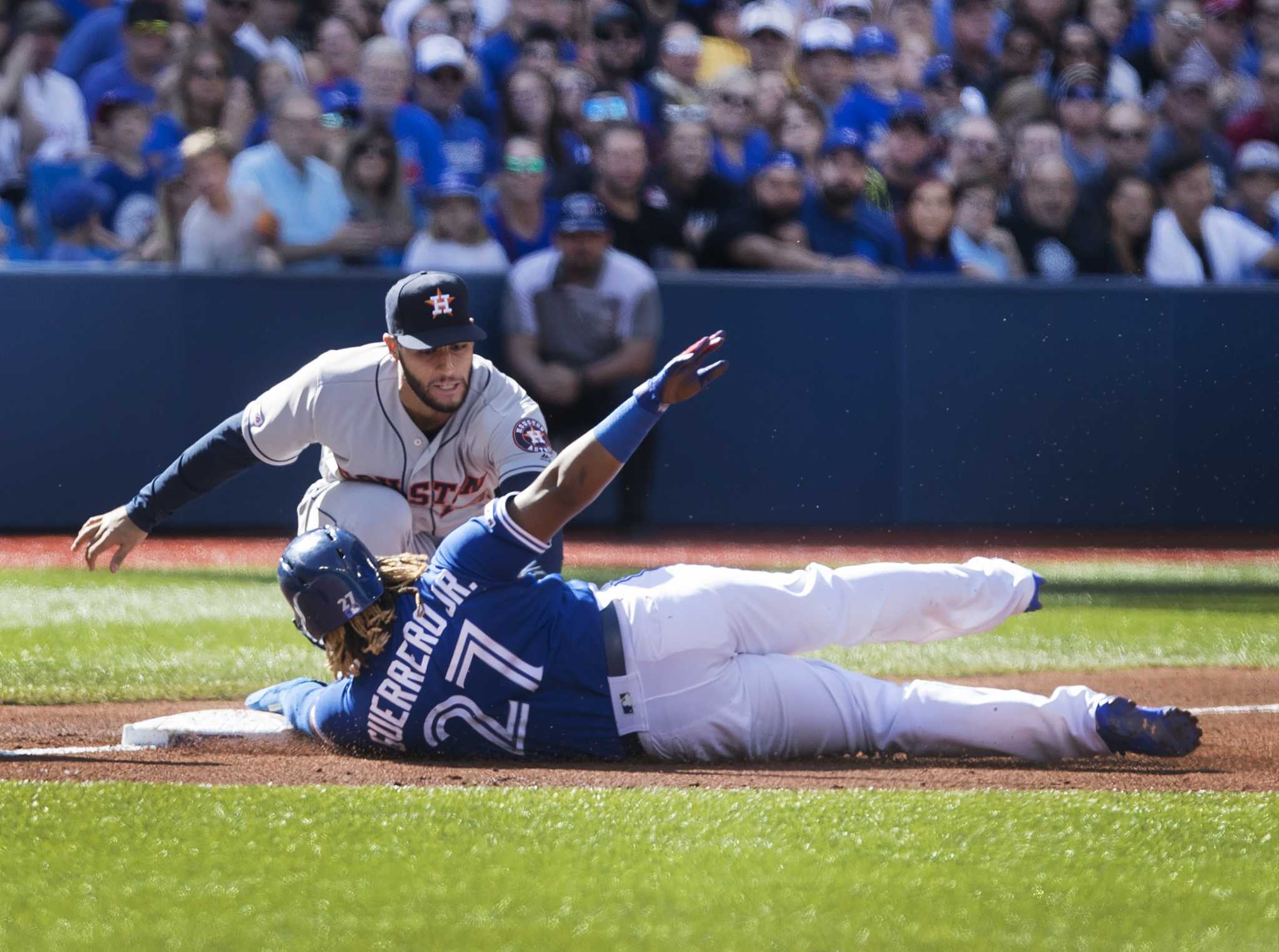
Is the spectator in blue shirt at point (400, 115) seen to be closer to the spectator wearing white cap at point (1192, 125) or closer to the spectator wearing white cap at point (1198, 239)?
the spectator wearing white cap at point (1198, 239)

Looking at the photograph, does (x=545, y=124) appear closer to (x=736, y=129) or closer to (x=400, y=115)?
(x=400, y=115)

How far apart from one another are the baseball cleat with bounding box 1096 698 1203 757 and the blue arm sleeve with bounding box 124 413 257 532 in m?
Answer: 2.62

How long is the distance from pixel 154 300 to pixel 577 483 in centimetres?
696

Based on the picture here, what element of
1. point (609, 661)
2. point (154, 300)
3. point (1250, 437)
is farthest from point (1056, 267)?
point (609, 661)

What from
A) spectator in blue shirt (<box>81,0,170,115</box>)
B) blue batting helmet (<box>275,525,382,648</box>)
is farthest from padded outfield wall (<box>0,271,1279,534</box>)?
blue batting helmet (<box>275,525,382,648</box>)

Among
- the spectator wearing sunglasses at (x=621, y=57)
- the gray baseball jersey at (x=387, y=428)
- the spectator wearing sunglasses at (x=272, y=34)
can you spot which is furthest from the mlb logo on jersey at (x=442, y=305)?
the spectator wearing sunglasses at (x=621, y=57)

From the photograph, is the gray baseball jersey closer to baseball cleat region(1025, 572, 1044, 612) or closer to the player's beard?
the player's beard

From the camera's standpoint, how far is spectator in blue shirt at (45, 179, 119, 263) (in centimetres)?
1010

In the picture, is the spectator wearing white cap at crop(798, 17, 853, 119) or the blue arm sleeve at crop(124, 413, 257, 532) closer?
the blue arm sleeve at crop(124, 413, 257, 532)

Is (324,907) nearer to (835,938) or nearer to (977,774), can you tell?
(835,938)

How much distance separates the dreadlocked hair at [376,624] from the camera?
430 cm

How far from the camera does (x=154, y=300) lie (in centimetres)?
1034

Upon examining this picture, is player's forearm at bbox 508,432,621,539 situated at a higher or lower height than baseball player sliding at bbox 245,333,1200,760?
higher

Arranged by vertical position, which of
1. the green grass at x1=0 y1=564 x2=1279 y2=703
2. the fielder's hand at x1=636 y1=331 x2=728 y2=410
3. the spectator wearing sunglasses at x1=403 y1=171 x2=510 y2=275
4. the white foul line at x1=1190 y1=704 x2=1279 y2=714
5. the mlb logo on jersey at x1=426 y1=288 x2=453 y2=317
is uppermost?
the spectator wearing sunglasses at x1=403 y1=171 x2=510 y2=275
